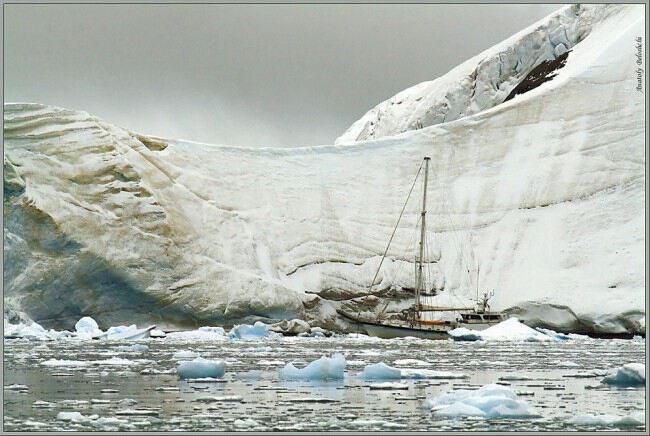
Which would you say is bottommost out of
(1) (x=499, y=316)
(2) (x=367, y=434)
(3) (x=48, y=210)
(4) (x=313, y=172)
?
(2) (x=367, y=434)

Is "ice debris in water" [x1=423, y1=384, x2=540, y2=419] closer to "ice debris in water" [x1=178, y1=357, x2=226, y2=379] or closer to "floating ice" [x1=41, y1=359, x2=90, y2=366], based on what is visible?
"ice debris in water" [x1=178, y1=357, x2=226, y2=379]

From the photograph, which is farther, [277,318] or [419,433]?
[277,318]

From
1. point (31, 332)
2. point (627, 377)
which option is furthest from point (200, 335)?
point (627, 377)

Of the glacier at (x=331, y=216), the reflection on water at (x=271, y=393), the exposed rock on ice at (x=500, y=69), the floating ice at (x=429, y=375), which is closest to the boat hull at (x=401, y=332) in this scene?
the glacier at (x=331, y=216)

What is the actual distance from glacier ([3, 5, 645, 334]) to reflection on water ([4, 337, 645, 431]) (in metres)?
13.3

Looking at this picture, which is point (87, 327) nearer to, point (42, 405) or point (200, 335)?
point (200, 335)

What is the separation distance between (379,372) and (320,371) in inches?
34.5

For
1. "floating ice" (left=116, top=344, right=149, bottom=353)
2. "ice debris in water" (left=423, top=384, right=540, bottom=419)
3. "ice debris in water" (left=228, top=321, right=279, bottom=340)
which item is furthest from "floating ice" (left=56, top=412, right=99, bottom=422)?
"ice debris in water" (left=228, top=321, right=279, bottom=340)

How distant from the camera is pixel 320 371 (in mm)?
16188

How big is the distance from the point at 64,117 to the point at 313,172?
411 inches

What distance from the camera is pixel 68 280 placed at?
117 ft

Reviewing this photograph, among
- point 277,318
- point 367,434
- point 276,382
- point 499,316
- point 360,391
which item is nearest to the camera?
point 367,434

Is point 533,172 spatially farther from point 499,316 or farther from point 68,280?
point 68,280

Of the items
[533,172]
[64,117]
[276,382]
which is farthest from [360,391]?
[533,172]
